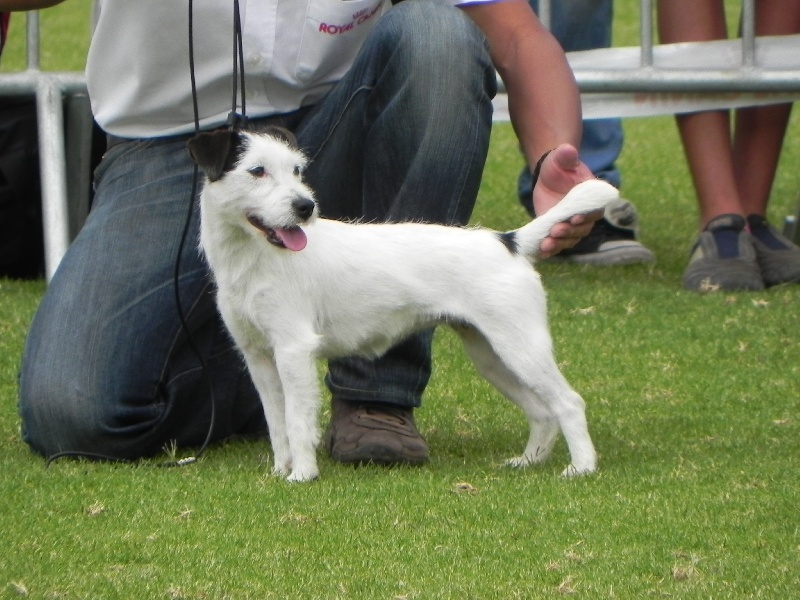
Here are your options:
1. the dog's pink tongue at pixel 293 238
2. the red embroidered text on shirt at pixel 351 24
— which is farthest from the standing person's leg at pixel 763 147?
the dog's pink tongue at pixel 293 238

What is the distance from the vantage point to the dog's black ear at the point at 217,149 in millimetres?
3062

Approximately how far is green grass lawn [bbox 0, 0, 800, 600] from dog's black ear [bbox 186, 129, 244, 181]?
2.30 feet

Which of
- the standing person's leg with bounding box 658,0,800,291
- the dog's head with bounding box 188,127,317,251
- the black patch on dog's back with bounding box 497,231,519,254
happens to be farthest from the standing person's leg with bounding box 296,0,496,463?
the standing person's leg with bounding box 658,0,800,291

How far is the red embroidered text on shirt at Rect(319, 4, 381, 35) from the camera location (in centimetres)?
376

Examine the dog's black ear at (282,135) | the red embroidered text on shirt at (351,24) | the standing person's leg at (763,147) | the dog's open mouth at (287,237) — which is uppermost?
the red embroidered text on shirt at (351,24)

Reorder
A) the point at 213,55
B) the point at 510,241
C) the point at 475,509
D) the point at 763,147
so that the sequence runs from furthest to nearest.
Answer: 1. the point at 763,147
2. the point at 213,55
3. the point at 510,241
4. the point at 475,509

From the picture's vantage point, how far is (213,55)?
12.3 ft

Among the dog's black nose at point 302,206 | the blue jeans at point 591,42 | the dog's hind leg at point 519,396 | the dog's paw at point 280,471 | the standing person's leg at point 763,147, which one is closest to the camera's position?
the dog's black nose at point 302,206

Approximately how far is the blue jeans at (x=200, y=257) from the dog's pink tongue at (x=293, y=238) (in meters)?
0.49

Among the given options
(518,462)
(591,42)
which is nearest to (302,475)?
(518,462)

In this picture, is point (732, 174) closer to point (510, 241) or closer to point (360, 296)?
point (510, 241)

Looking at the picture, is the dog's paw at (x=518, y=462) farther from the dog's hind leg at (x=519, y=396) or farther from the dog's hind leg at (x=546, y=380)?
the dog's hind leg at (x=546, y=380)

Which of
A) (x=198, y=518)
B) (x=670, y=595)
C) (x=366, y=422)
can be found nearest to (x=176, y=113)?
(x=366, y=422)

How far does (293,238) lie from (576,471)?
0.83m
